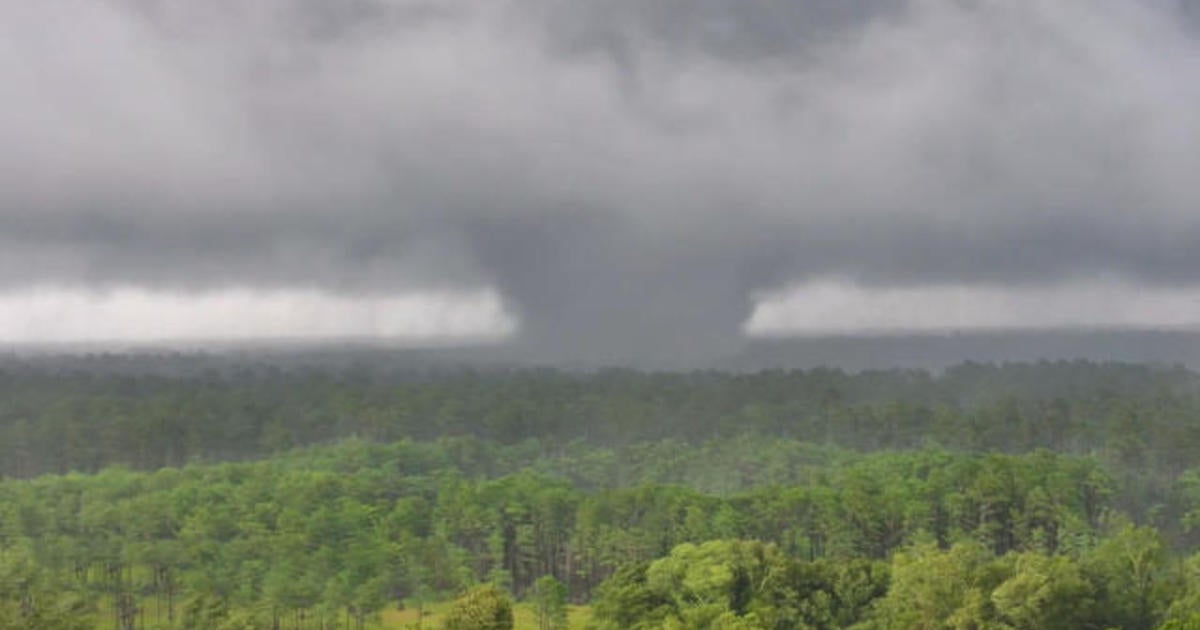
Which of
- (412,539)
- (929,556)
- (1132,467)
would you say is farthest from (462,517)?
(1132,467)

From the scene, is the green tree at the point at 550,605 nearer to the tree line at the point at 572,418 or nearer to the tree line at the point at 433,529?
the tree line at the point at 433,529

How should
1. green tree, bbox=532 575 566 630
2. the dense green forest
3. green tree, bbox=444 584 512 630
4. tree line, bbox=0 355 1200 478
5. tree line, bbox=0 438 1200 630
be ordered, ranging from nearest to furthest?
green tree, bbox=444 584 512 630
the dense green forest
green tree, bbox=532 575 566 630
tree line, bbox=0 438 1200 630
tree line, bbox=0 355 1200 478

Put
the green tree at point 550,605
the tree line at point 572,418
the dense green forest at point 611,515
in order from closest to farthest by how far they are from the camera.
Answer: the dense green forest at point 611,515 < the green tree at point 550,605 < the tree line at point 572,418

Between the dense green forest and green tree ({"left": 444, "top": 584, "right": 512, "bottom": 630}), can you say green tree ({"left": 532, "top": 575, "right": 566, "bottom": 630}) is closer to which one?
the dense green forest

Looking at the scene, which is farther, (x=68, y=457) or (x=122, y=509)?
(x=68, y=457)

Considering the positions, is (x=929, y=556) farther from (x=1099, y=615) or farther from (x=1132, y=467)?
(x=1132, y=467)

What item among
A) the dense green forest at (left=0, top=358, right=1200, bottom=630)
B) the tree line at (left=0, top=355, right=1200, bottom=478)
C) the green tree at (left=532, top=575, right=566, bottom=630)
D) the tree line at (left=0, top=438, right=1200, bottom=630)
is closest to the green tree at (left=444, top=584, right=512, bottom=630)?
the dense green forest at (left=0, top=358, right=1200, bottom=630)

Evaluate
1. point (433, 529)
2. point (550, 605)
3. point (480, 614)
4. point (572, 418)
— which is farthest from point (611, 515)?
point (572, 418)

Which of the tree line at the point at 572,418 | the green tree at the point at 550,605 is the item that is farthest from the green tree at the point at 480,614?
the tree line at the point at 572,418
